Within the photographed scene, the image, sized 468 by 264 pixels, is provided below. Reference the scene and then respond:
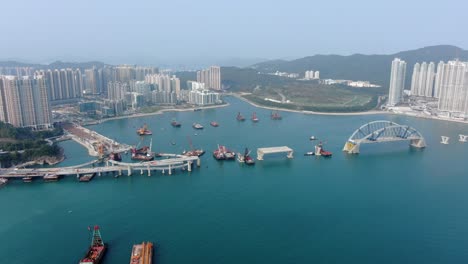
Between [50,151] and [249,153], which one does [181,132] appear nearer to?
[249,153]


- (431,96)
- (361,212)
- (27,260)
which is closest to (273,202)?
(361,212)

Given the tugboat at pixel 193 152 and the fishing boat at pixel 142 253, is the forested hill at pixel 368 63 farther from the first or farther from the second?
the fishing boat at pixel 142 253

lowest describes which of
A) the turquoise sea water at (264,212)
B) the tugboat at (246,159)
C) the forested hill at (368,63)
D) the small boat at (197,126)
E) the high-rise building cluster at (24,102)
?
the turquoise sea water at (264,212)

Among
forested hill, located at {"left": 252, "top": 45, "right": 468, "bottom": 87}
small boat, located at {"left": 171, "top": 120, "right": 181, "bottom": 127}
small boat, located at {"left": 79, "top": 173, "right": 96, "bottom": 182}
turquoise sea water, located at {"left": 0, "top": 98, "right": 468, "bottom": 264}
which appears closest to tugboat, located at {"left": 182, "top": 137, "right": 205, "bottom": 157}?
turquoise sea water, located at {"left": 0, "top": 98, "right": 468, "bottom": 264}

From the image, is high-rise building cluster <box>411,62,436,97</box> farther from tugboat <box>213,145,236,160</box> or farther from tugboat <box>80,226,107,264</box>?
tugboat <box>80,226,107,264</box>

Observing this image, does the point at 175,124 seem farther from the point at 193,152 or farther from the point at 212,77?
the point at 212,77

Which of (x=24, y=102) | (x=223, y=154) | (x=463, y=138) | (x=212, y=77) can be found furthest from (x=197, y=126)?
(x=212, y=77)

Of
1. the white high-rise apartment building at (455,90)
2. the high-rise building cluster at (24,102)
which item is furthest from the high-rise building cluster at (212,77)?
the high-rise building cluster at (24,102)
